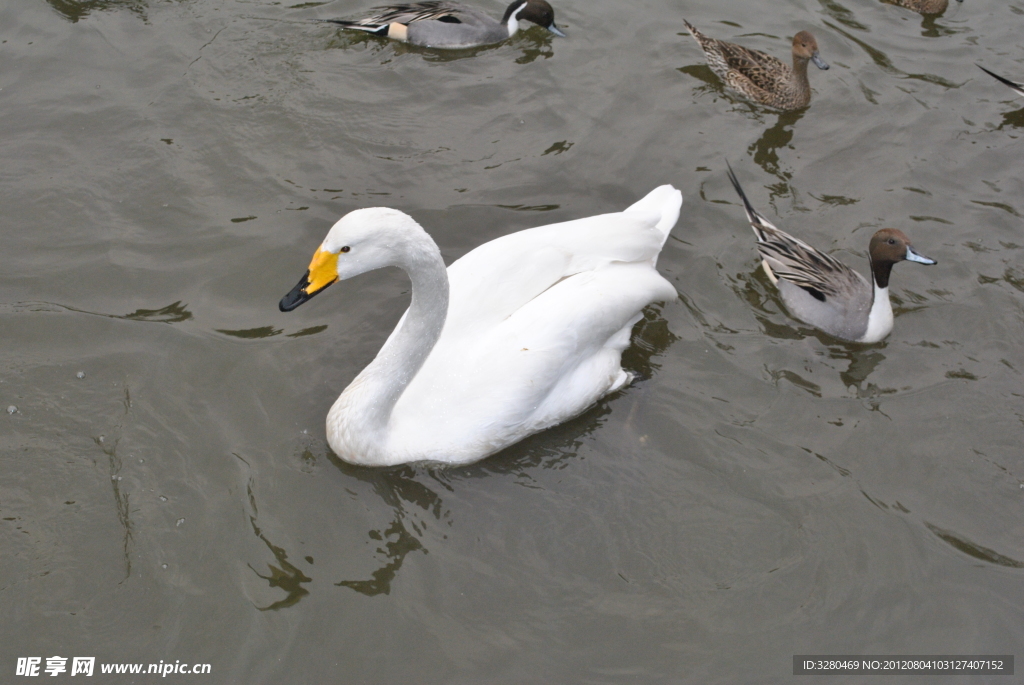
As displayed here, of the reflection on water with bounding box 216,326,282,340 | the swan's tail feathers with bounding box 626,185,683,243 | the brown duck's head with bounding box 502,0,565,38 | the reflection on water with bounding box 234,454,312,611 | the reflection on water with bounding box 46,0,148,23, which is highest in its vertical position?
the brown duck's head with bounding box 502,0,565,38

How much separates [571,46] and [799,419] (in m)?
4.67

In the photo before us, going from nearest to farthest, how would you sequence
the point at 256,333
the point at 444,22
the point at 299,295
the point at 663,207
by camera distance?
the point at 299,295 → the point at 256,333 → the point at 663,207 → the point at 444,22

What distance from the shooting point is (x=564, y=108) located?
24.9 feet

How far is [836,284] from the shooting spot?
5875 mm

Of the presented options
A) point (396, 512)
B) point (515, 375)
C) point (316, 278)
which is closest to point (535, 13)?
point (515, 375)

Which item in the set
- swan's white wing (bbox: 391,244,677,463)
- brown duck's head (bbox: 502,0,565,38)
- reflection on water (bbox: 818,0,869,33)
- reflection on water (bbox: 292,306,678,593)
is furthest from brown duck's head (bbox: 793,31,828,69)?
A: reflection on water (bbox: 292,306,678,593)

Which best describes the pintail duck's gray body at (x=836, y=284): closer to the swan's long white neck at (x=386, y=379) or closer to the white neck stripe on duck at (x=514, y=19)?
the swan's long white neck at (x=386, y=379)

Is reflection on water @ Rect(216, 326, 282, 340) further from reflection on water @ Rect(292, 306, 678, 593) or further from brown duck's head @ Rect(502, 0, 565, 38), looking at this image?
brown duck's head @ Rect(502, 0, 565, 38)

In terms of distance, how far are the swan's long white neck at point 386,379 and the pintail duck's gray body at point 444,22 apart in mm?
4340

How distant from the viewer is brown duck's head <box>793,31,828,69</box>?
7.61 meters

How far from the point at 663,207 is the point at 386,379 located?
8.37 feet

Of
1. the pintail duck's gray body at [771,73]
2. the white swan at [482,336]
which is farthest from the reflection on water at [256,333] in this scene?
the pintail duck's gray body at [771,73]

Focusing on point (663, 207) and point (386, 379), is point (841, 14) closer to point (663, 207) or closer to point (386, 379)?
point (663, 207)

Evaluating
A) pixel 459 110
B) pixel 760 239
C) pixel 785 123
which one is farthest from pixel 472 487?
pixel 785 123
